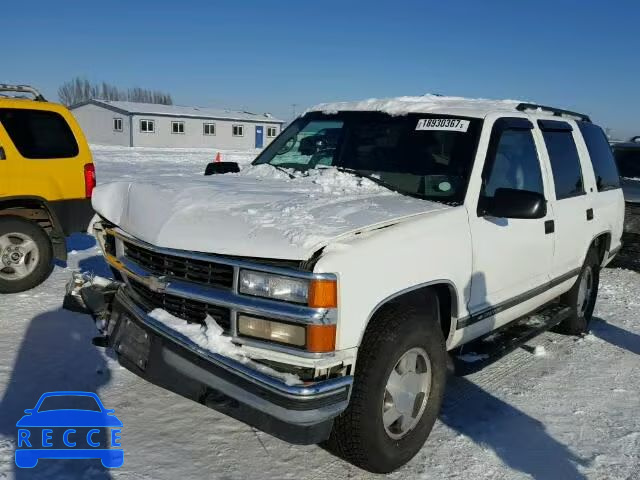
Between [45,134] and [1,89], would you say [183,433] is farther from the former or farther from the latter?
[1,89]

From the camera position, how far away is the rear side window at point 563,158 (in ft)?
15.0

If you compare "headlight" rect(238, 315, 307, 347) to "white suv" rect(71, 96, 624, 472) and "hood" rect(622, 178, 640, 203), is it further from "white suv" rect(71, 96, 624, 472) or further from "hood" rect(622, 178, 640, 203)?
"hood" rect(622, 178, 640, 203)

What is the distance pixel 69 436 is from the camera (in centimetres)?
320

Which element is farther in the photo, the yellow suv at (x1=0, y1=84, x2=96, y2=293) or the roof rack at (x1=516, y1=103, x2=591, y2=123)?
the yellow suv at (x1=0, y1=84, x2=96, y2=293)

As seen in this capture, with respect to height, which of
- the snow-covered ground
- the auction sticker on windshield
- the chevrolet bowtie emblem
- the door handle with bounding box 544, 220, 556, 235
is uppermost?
the auction sticker on windshield

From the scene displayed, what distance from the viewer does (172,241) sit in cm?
287

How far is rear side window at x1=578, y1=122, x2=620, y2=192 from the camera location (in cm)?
543

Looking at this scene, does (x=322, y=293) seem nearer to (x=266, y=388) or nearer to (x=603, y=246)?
(x=266, y=388)

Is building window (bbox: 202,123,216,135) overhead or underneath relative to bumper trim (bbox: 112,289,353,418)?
overhead

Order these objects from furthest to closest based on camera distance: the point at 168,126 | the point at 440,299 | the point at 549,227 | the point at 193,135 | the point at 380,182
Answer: the point at 193,135
the point at 168,126
the point at 549,227
the point at 380,182
the point at 440,299

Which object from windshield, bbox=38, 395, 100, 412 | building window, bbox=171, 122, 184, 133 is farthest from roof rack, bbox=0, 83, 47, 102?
building window, bbox=171, 122, 184, 133

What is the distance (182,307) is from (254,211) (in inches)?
24.3

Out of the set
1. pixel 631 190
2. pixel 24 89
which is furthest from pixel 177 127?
pixel 631 190

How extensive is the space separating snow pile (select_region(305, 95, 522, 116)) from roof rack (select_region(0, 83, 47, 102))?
3.64 metres
